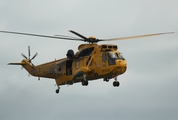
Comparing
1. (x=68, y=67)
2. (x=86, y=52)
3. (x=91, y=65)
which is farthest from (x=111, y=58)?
(x=68, y=67)

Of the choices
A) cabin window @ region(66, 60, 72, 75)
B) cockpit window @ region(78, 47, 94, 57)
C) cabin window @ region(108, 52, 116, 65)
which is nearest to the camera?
cabin window @ region(108, 52, 116, 65)

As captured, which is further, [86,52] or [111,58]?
[86,52]

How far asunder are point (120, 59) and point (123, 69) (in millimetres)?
1247

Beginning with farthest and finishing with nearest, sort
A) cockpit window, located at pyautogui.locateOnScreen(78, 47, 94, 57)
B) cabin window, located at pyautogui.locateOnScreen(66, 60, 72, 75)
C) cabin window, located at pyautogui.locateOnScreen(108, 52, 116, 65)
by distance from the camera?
cabin window, located at pyautogui.locateOnScreen(66, 60, 72, 75), cockpit window, located at pyautogui.locateOnScreen(78, 47, 94, 57), cabin window, located at pyautogui.locateOnScreen(108, 52, 116, 65)

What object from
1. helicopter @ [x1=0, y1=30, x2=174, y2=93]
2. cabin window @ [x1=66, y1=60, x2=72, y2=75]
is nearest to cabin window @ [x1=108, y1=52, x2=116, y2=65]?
helicopter @ [x1=0, y1=30, x2=174, y2=93]

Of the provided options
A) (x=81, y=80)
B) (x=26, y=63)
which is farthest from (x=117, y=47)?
(x=26, y=63)

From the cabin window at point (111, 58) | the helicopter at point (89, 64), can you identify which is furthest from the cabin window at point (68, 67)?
the cabin window at point (111, 58)

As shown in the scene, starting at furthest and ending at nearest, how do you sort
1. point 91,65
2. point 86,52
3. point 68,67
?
point 68,67, point 86,52, point 91,65

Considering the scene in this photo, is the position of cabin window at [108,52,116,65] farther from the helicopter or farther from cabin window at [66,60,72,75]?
cabin window at [66,60,72,75]

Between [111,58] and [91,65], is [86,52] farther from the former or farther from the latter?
[111,58]

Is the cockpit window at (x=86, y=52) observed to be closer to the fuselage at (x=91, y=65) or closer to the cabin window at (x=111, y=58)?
the fuselage at (x=91, y=65)

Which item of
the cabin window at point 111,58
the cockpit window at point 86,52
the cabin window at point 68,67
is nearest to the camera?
the cabin window at point 111,58

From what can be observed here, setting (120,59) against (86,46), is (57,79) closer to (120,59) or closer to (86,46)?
(86,46)

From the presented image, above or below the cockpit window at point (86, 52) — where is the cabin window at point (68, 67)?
below
